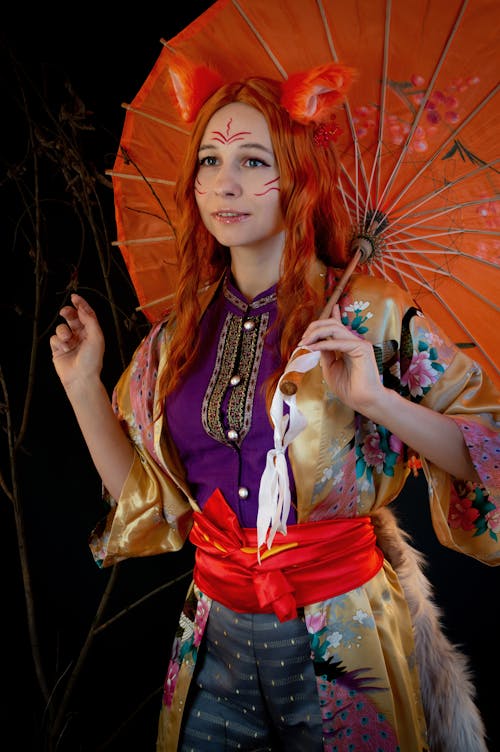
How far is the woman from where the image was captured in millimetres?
1352

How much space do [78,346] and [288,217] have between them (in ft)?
1.59

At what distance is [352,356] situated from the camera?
4.19ft

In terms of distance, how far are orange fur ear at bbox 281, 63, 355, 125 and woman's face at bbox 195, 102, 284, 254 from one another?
66 millimetres

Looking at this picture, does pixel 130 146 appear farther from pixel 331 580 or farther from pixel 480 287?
pixel 331 580

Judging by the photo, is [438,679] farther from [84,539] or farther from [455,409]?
[84,539]

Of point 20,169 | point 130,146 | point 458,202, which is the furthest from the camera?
point 20,169

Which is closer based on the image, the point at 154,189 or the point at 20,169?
the point at 154,189

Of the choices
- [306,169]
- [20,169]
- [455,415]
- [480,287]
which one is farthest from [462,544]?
[20,169]

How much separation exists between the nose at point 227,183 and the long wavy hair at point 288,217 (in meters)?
0.08

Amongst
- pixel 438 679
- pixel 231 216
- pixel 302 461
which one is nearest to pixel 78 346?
pixel 231 216

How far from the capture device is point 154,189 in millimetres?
1659

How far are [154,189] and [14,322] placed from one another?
0.78 metres

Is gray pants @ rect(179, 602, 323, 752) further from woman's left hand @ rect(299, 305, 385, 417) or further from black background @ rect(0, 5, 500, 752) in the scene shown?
black background @ rect(0, 5, 500, 752)

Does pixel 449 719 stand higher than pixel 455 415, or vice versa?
pixel 455 415
